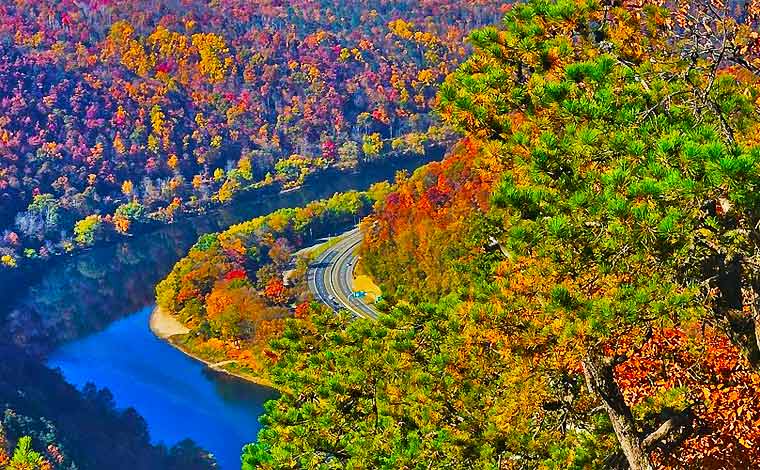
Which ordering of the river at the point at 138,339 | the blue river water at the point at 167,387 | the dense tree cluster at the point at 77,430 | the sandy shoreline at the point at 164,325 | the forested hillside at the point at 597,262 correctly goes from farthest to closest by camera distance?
the sandy shoreline at the point at 164,325 → the river at the point at 138,339 → the blue river water at the point at 167,387 → the dense tree cluster at the point at 77,430 → the forested hillside at the point at 597,262

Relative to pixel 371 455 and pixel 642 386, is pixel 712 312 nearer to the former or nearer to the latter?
pixel 642 386

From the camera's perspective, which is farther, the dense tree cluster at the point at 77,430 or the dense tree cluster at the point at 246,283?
the dense tree cluster at the point at 246,283

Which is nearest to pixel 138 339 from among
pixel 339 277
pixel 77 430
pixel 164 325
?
pixel 164 325

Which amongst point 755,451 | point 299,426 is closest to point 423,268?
point 299,426

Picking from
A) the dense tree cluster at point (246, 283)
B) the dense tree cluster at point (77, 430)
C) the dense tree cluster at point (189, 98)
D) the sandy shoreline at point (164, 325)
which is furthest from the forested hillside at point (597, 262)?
the dense tree cluster at point (189, 98)

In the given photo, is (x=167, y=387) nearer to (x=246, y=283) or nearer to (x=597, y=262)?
(x=246, y=283)

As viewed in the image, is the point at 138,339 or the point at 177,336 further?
the point at 138,339

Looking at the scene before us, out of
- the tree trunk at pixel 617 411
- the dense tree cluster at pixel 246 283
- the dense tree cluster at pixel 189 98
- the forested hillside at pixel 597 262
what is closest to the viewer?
the forested hillside at pixel 597 262

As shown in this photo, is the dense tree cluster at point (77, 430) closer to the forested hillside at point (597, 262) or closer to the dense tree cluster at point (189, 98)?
the forested hillside at point (597, 262)
